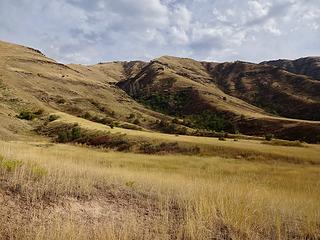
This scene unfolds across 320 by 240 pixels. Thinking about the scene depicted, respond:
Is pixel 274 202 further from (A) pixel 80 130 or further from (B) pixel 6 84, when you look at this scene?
(B) pixel 6 84

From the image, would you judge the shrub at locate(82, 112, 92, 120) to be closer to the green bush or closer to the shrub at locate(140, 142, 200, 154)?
the green bush

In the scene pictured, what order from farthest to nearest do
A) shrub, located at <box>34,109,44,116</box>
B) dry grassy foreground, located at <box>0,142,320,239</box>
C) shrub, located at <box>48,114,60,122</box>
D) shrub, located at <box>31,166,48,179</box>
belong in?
shrub, located at <box>34,109,44,116</box> → shrub, located at <box>48,114,60,122</box> → shrub, located at <box>31,166,48,179</box> → dry grassy foreground, located at <box>0,142,320,239</box>

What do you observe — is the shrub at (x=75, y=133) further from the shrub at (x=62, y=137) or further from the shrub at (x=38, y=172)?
the shrub at (x=38, y=172)

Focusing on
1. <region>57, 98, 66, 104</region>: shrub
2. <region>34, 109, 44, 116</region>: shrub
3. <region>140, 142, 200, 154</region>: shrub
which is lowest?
<region>140, 142, 200, 154</region>: shrub

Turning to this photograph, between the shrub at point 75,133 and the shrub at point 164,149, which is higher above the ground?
the shrub at point 75,133

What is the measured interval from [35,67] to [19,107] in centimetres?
5239

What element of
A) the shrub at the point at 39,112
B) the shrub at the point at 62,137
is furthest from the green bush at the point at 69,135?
the shrub at the point at 39,112

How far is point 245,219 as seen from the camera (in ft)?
28.9

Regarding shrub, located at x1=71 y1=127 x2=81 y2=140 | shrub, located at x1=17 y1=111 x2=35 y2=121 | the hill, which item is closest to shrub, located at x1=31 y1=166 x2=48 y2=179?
the hill

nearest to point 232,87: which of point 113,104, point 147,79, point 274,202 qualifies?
point 147,79

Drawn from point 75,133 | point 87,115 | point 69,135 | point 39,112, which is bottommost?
point 69,135

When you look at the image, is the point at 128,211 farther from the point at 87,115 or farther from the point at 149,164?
the point at 87,115

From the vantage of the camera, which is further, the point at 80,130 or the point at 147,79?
the point at 147,79

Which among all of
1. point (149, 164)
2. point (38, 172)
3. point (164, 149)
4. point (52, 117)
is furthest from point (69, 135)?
point (38, 172)
